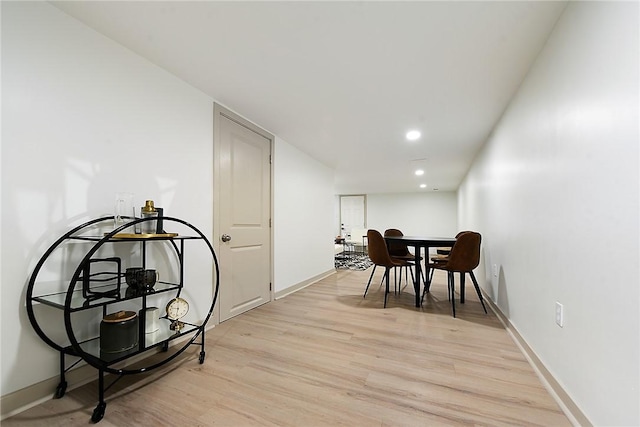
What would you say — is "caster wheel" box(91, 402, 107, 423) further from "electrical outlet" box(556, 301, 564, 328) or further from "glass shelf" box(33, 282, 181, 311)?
"electrical outlet" box(556, 301, 564, 328)

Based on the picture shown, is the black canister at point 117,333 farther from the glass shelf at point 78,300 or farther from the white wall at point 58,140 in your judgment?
the white wall at point 58,140

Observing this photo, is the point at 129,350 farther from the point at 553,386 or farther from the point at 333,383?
the point at 553,386

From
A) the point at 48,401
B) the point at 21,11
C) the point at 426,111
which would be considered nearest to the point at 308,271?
the point at 426,111

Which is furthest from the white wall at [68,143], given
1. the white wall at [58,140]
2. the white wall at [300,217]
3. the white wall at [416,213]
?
the white wall at [416,213]

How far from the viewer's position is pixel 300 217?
436 centimetres

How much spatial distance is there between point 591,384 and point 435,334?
1.28 meters

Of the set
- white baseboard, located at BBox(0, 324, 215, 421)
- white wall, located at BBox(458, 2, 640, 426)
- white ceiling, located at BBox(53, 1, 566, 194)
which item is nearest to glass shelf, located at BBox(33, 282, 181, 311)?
→ white baseboard, located at BBox(0, 324, 215, 421)

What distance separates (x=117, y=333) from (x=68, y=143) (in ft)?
3.69

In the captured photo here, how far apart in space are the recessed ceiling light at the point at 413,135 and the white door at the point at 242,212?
183cm

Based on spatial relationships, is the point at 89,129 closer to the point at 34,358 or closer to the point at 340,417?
the point at 34,358

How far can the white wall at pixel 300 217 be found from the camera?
379 centimetres

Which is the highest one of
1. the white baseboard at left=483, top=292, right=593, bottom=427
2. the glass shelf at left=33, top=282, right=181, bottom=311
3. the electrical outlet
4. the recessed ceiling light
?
the recessed ceiling light

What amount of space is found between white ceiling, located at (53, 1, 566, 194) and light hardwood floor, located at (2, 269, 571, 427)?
7.09 feet

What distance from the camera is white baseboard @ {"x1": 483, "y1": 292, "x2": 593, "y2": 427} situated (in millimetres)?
1309
